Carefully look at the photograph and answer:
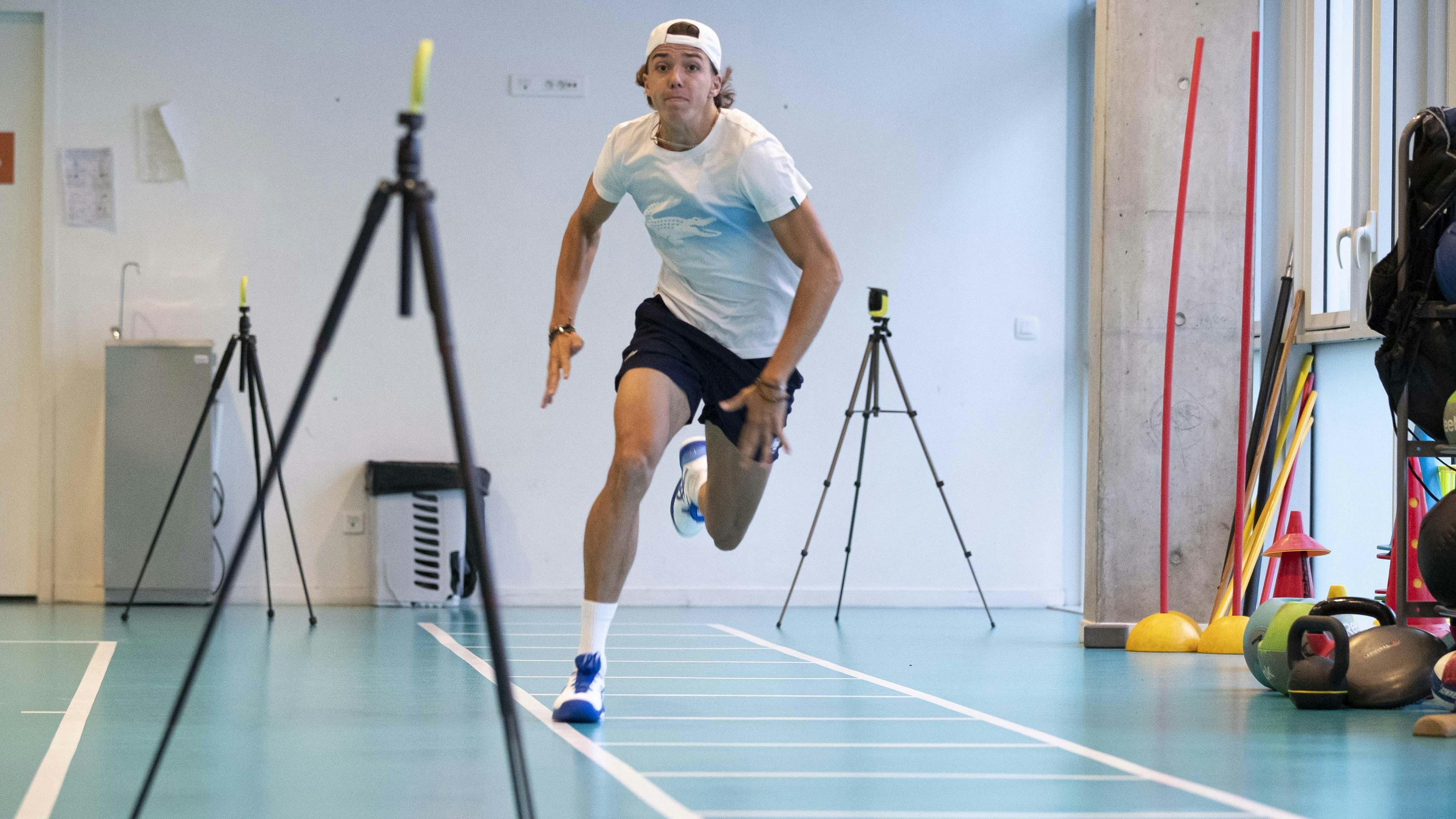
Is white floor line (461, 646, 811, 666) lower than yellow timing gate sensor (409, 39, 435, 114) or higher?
lower

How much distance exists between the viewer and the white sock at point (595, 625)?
3.05 metres

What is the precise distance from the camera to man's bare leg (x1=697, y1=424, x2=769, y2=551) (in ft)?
11.5

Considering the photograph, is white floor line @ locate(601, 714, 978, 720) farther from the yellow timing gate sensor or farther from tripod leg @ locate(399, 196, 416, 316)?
the yellow timing gate sensor

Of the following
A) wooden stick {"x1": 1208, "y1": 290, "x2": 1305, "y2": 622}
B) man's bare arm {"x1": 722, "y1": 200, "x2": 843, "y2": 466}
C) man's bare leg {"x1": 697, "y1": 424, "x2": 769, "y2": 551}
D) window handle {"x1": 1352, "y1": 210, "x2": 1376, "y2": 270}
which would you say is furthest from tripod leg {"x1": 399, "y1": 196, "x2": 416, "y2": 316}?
wooden stick {"x1": 1208, "y1": 290, "x2": 1305, "y2": 622}

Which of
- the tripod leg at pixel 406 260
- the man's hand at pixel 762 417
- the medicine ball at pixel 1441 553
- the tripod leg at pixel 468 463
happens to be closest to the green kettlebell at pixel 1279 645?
the medicine ball at pixel 1441 553

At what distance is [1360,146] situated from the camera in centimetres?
521

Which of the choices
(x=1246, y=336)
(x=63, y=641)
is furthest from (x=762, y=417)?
(x=63, y=641)

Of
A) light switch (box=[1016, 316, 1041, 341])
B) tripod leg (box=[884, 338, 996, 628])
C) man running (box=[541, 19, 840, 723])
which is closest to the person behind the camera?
man running (box=[541, 19, 840, 723])

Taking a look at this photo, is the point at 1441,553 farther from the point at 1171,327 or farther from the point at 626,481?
the point at 1171,327

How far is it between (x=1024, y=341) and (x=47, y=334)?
478 cm

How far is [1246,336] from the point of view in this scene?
16.9 feet

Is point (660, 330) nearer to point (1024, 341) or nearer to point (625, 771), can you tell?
point (625, 771)

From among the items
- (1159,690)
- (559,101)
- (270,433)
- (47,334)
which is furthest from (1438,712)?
(47,334)

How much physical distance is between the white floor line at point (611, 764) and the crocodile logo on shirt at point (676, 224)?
3.71ft
